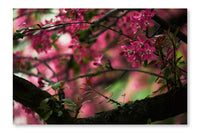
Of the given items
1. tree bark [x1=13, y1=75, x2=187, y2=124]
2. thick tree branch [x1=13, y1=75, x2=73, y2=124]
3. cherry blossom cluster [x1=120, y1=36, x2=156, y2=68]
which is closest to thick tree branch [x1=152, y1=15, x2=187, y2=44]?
cherry blossom cluster [x1=120, y1=36, x2=156, y2=68]

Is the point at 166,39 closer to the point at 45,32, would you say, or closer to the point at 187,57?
the point at 187,57

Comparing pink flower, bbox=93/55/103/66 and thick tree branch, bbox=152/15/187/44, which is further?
pink flower, bbox=93/55/103/66

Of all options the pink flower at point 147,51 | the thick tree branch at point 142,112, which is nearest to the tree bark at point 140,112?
the thick tree branch at point 142,112

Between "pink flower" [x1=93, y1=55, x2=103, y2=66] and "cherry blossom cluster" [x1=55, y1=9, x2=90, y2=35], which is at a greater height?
"cherry blossom cluster" [x1=55, y1=9, x2=90, y2=35]

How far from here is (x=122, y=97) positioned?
1.35 meters

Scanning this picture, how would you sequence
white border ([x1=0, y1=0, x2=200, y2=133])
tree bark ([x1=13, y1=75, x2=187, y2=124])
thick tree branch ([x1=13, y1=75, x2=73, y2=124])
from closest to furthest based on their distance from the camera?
thick tree branch ([x1=13, y1=75, x2=73, y2=124]), tree bark ([x1=13, y1=75, x2=187, y2=124]), white border ([x1=0, y1=0, x2=200, y2=133])

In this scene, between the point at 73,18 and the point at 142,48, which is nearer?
the point at 142,48

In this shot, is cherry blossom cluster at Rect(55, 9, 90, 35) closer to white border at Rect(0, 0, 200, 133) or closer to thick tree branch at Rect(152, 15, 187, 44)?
white border at Rect(0, 0, 200, 133)

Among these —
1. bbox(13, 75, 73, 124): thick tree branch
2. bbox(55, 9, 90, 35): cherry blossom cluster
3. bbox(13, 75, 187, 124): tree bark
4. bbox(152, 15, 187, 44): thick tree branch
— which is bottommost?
bbox(13, 75, 187, 124): tree bark
